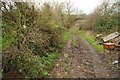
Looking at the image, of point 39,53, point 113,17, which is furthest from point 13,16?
point 113,17

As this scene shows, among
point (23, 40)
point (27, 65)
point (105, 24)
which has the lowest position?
point (27, 65)

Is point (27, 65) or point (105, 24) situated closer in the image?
point (27, 65)

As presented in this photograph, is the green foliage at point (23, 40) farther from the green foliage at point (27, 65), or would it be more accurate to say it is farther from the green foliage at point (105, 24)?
the green foliage at point (105, 24)

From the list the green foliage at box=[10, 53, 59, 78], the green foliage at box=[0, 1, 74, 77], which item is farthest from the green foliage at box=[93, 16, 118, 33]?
the green foliage at box=[10, 53, 59, 78]

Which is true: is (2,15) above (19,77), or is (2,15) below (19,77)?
above

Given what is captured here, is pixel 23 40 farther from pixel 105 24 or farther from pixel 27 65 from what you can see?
pixel 105 24

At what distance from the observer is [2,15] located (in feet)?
23.2

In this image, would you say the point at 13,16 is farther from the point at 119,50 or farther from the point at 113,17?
the point at 113,17

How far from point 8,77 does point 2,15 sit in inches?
100

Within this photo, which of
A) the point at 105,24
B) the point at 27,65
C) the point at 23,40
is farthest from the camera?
the point at 105,24

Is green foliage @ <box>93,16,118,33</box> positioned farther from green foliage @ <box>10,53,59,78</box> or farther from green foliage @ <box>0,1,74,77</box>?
green foliage @ <box>10,53,59,78</box>

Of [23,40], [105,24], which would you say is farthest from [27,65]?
[105,24]

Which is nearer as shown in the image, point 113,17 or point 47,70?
point 47,70

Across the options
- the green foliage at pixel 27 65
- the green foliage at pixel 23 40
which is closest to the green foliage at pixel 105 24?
the green foliage at pixel 23 40
